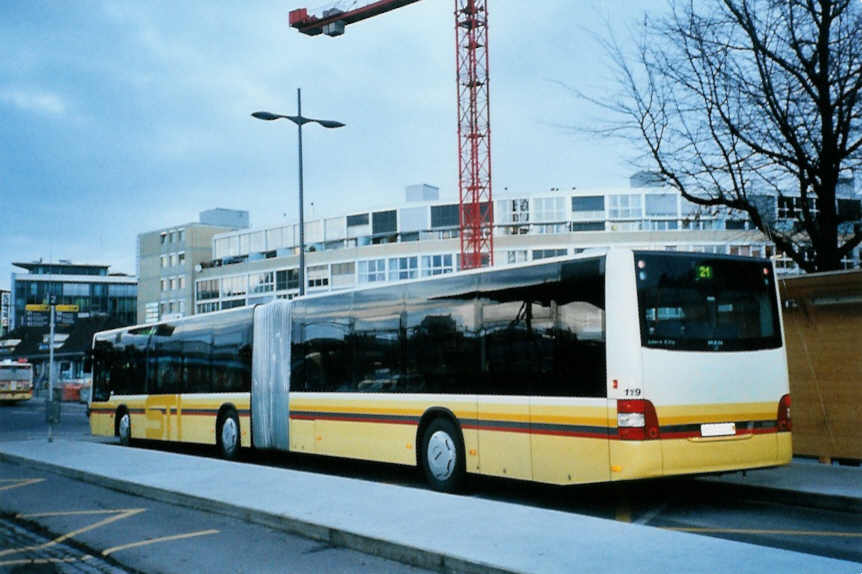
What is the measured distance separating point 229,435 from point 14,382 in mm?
46519

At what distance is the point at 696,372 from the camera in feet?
32.0

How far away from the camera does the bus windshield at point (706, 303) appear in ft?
31.9

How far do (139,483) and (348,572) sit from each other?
6.16 m

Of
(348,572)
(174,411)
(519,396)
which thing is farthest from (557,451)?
(174,411)

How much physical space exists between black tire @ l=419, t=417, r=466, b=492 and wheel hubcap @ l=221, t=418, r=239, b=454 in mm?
6466

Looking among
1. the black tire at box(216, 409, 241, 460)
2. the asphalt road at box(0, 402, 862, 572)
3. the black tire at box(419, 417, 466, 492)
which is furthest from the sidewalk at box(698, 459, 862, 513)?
the black tire at box(216, 409, 241, 460)

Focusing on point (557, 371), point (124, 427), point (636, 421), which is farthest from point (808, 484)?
point (124, 427)

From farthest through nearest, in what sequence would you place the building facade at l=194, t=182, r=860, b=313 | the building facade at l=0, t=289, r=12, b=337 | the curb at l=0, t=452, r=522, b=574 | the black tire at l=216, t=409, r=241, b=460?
1. the building facade at l=0, t=289, r=12, b=337
2. the building facade at l=194, t=182, r=860, b=313
3. the black tire at l=216, t=409, r=241, b=460
4. the curb at l=0, t=452, r=522, b=574

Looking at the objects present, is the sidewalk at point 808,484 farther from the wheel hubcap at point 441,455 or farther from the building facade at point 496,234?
the building facade at point 496,234

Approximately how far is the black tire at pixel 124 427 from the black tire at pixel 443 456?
40.2 feet

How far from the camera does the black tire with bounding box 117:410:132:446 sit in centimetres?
2245

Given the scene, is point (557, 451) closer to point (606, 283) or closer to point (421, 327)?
point (606, 283)

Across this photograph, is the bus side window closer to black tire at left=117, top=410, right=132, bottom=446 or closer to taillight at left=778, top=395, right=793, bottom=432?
taillight at left=778, top=395, right=793, bottom=432

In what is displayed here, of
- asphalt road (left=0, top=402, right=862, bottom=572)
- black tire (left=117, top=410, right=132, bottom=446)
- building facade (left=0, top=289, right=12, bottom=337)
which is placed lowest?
asphalt road (left=0, top=402, right=862, bottom=572)
